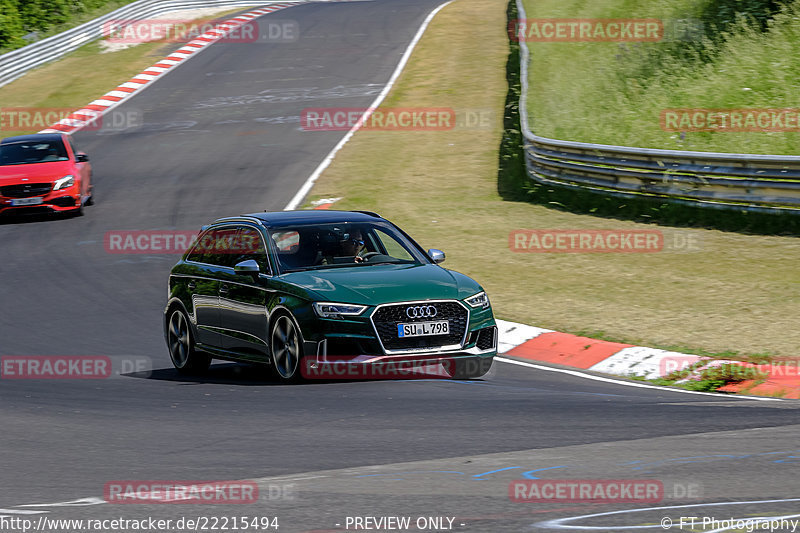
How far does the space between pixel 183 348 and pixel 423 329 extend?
9.80 ft

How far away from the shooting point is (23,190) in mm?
21766

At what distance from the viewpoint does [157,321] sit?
14.1 metres

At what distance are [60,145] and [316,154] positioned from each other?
6278mm

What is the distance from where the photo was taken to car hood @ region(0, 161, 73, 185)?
21859 mm

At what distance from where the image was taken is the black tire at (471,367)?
1050 centimetres

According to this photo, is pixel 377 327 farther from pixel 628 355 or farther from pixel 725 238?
pixel 725 238

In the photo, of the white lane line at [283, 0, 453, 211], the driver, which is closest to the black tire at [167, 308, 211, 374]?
the driver

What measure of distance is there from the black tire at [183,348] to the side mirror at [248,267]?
1174mm
